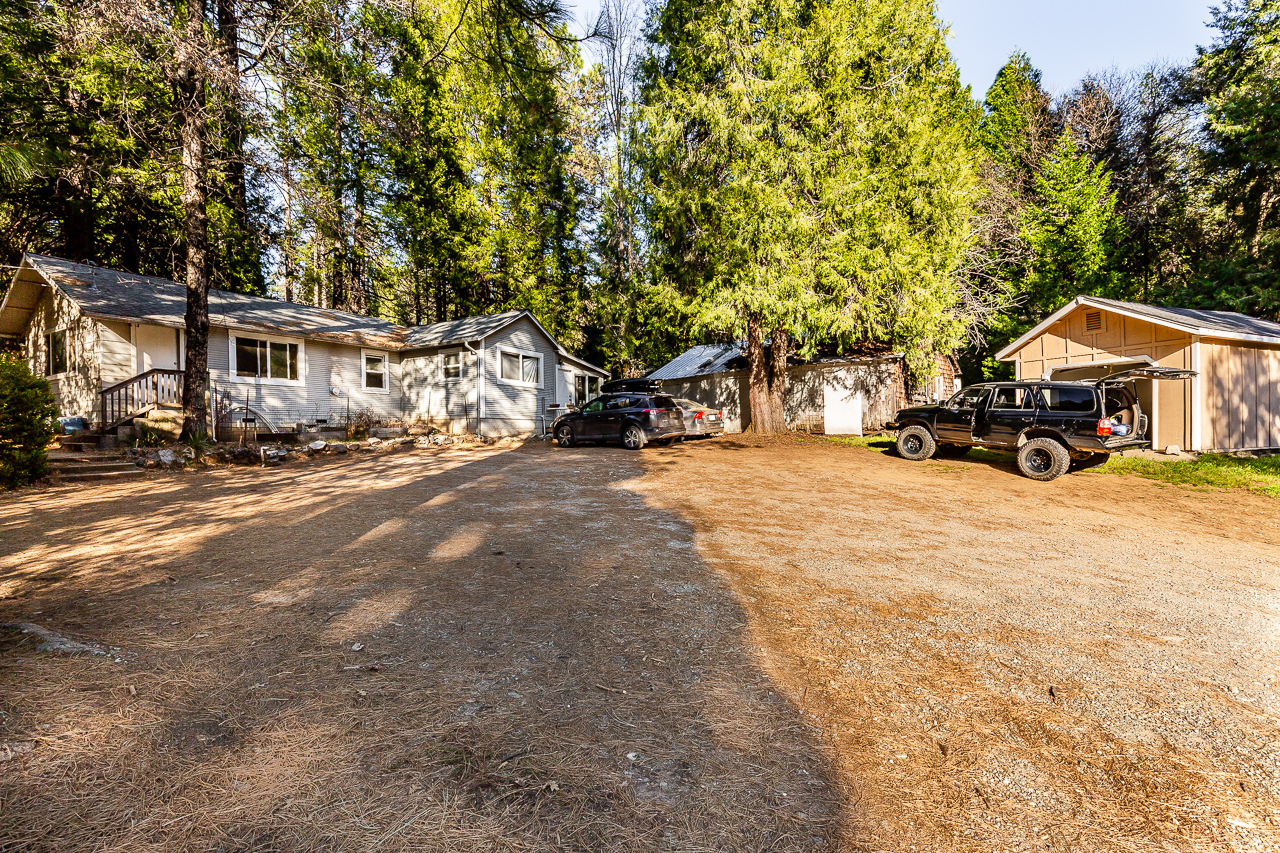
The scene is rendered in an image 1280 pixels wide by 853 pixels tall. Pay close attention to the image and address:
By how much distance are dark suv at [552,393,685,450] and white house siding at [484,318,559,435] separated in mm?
4147

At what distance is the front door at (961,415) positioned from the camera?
1174cm

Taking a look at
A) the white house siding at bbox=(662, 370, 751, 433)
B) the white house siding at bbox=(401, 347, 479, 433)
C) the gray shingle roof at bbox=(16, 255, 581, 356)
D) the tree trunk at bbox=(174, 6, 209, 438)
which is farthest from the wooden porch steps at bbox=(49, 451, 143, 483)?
the white house siding at bbox=(662, 370, 751, 433)

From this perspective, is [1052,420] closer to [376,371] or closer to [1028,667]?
[1028,667]

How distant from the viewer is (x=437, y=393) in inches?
781

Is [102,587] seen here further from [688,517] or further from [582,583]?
[688,517]

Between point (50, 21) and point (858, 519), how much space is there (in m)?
12.1

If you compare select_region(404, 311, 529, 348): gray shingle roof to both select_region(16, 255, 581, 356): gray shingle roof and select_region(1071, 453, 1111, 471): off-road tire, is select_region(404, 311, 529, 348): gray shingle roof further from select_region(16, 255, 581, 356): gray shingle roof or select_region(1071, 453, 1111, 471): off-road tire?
select_region(1071, 453, 1111, 471): off-road tire

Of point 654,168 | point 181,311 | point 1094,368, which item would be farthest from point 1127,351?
point 181,311

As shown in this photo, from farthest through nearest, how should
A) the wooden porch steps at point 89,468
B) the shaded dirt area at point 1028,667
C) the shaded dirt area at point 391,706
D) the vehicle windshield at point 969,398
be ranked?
the vehicle windshield at point 969,398 → the wooden porch steps at point 89,468 → the shaded dirt area at point 1028,667 → the shaded dirt area at point 391,706

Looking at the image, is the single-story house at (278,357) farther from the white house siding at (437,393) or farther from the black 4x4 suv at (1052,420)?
the black 4x4 suv at (1052,420)

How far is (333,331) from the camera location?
1808cm

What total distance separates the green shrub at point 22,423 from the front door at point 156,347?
6.14 metres

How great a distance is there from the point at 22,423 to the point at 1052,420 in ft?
58.5

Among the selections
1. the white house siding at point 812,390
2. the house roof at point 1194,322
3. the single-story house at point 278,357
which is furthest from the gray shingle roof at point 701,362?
the house roof at point 1194,322
